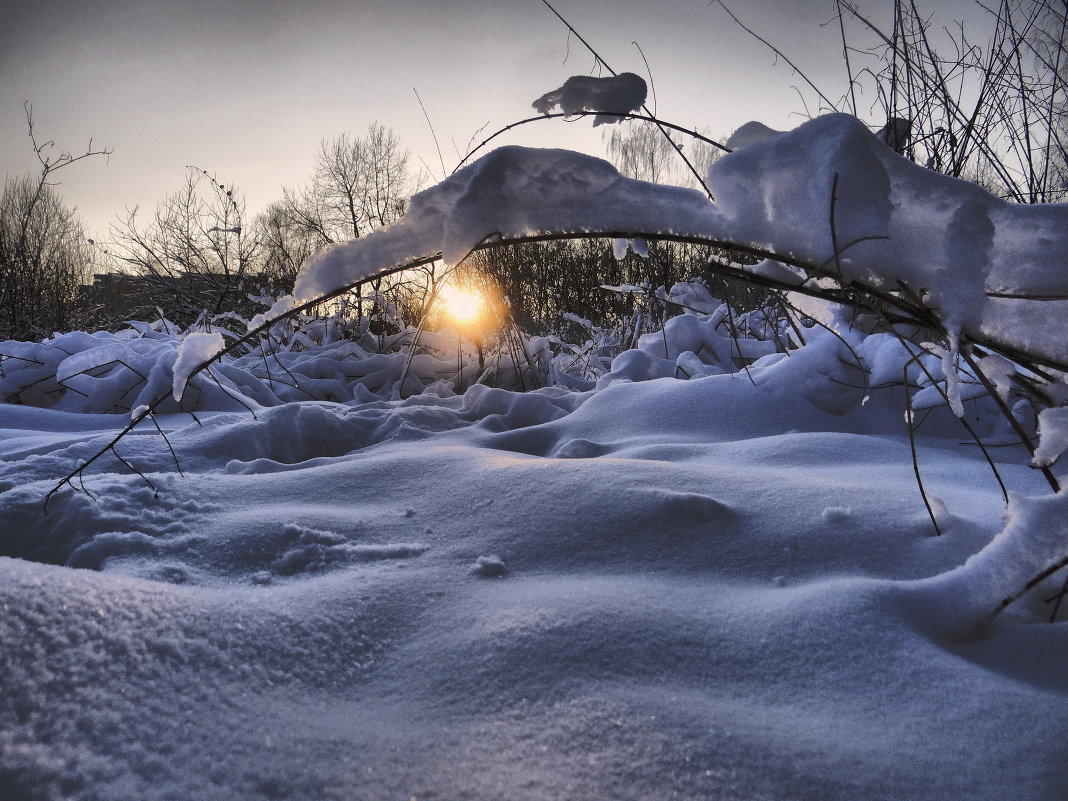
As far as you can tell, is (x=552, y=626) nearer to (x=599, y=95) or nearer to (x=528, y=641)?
(x=528, y=641)

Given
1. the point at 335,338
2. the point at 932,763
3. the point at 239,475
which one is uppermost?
the point at 335,338

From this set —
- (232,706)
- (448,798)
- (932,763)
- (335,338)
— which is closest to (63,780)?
(232,706)

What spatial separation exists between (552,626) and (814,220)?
535mm

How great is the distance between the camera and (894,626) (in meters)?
0.76

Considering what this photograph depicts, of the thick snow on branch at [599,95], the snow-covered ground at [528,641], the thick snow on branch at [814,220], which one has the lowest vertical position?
the snow-covered ground at [528,641]

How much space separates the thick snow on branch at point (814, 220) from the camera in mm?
656

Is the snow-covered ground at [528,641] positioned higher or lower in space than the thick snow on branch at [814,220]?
lower

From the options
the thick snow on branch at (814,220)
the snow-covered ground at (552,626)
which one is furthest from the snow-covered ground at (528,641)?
the thick snow on branch at (814,220)

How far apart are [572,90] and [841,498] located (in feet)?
2.79

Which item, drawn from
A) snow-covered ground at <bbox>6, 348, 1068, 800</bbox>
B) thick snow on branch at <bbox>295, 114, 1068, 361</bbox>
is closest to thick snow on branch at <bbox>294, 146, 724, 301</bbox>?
thick snow on branch at <bbox>295, 114, 1068, 361</bbox>

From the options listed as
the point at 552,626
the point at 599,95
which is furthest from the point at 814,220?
the point at 552,626

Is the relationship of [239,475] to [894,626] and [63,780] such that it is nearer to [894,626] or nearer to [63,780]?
[63,780]

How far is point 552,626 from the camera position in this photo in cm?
74

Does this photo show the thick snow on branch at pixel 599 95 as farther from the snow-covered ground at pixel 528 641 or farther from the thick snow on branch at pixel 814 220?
the snow-covered ground at pixel 528 641
